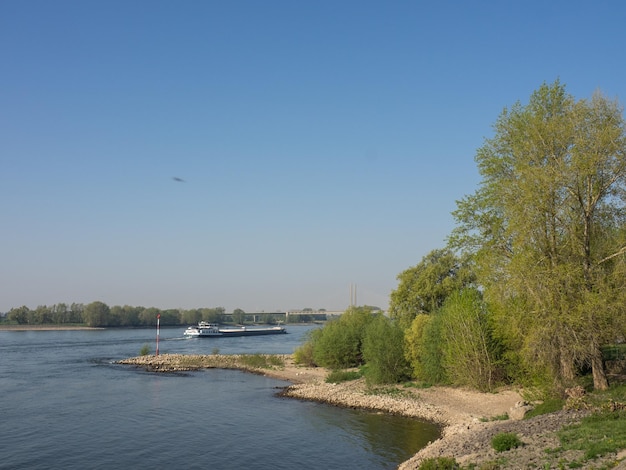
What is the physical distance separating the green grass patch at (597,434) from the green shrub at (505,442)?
1687 mm

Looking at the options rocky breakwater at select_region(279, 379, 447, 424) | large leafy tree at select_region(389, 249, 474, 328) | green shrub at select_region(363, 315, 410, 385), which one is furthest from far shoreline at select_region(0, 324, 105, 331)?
green shrub at select_region(363, 315, 410, 385)

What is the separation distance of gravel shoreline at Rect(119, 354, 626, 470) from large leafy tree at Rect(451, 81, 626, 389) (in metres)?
4.78

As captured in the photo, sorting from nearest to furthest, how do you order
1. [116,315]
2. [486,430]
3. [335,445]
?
1. [486,430]
2. [335,445]
3. [116,315]

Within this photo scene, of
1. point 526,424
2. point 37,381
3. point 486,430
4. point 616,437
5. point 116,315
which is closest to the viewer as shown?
point 616,437

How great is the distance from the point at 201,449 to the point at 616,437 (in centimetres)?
2161

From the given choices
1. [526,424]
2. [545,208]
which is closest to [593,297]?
[545,208]

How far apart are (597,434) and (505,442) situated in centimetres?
347

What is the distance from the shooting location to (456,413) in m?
34.7

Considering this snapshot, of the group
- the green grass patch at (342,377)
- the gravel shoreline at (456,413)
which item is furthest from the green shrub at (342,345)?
the green grass patch at (342,377)

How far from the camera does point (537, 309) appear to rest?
27.7 meters

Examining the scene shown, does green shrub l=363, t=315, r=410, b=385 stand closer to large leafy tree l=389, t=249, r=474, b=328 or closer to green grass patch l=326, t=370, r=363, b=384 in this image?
green grass patch l=326, t=370, r=363, b=384

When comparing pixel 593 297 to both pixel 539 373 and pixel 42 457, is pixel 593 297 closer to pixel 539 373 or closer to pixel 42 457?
pixel 539 373

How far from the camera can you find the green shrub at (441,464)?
20.6 m

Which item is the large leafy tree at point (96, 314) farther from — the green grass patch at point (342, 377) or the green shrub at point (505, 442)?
the green shrub at point (505, 442)
